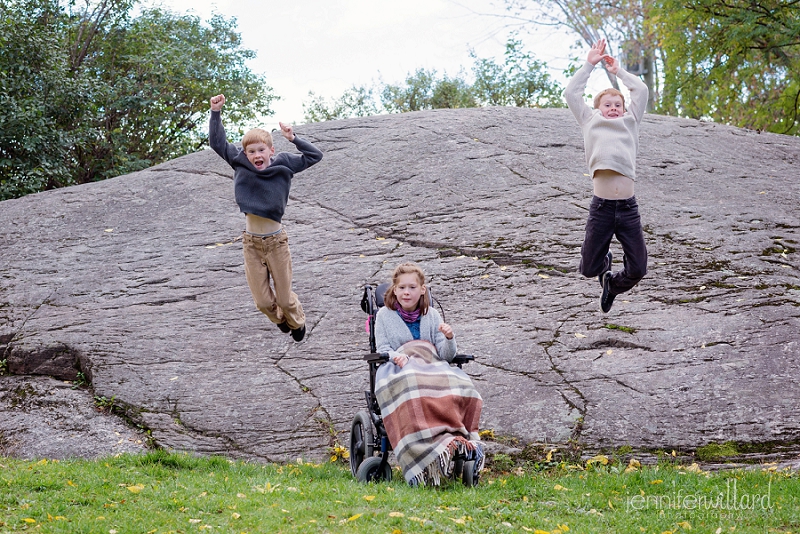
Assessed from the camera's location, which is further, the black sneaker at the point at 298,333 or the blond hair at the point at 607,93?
the black sneaker at the point at 298,333

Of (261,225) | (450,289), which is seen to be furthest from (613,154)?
(450,289)

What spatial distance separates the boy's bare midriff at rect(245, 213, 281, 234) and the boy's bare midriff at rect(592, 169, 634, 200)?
286 centimetres

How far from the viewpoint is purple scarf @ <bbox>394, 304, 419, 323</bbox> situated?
6.36 meters

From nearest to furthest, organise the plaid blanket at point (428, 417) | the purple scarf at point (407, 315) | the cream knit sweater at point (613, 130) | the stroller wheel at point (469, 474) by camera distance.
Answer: the plaid blanket at point (428, 417) < the stroller wheel at point (469, 474) < the purple scarf at point (407, 315) < the cream knit sweater at point (613, 130)

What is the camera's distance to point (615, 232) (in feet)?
22.8

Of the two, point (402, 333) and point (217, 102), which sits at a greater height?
point (217, 102)

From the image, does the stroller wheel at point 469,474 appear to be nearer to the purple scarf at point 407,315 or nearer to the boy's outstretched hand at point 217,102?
the purple scarf at point 407,315

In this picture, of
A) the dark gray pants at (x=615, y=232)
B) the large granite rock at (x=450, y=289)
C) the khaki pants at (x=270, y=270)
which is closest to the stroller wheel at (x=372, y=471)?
the large granite rock at (x=450, y=289)

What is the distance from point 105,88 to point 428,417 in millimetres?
13342

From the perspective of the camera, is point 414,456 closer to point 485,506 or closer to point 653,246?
point 485,506

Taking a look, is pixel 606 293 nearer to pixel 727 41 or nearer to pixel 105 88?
pixel 727 41

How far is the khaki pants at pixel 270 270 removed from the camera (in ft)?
24.2

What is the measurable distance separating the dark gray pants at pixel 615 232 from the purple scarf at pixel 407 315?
171 cm

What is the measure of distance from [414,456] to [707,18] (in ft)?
38.4
